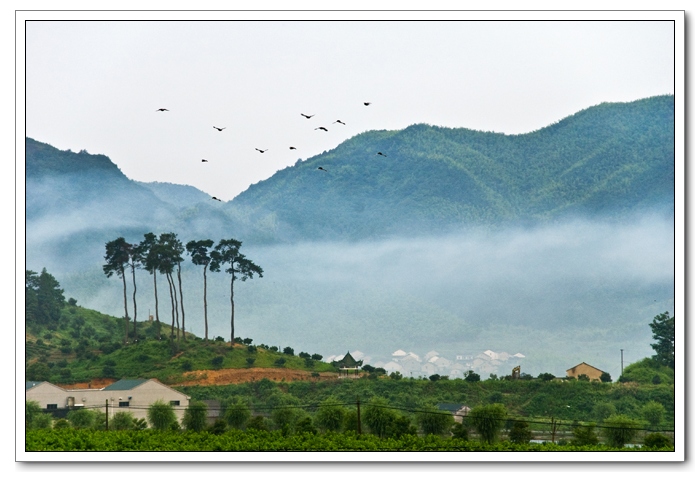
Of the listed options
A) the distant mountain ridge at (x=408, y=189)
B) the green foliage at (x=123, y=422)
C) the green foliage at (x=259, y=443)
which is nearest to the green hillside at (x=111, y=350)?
the distant mountain ridge at (x=408, y=189)

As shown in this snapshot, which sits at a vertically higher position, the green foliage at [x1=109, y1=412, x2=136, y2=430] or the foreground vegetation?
the foreground vegetation

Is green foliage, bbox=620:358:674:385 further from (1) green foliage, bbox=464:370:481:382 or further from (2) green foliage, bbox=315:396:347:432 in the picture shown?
(2) green foliage, bbox=315:396:347:432

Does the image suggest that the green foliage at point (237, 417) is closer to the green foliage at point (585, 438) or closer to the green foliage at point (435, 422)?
the green foliage at point (435, 422)

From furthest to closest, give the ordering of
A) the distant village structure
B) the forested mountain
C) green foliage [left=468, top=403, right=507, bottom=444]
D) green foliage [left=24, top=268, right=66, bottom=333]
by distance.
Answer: the forested mountain
the distant village structure
green foliage [left=24, top=268, right=66, bottom=333]
green foliage [left=468, top=403, right=507, bottom=444]

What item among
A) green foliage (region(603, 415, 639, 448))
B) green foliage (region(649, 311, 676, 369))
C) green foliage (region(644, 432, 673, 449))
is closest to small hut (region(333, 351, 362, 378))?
green foliage (region(649, 311, 676, 369))

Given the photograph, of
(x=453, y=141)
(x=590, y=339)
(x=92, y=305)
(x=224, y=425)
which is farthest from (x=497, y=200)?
(x=224, y=425)

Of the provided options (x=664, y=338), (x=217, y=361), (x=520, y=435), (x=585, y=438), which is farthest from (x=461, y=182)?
(x=585, y=438)

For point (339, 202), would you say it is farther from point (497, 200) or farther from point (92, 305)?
point (92, 305)
